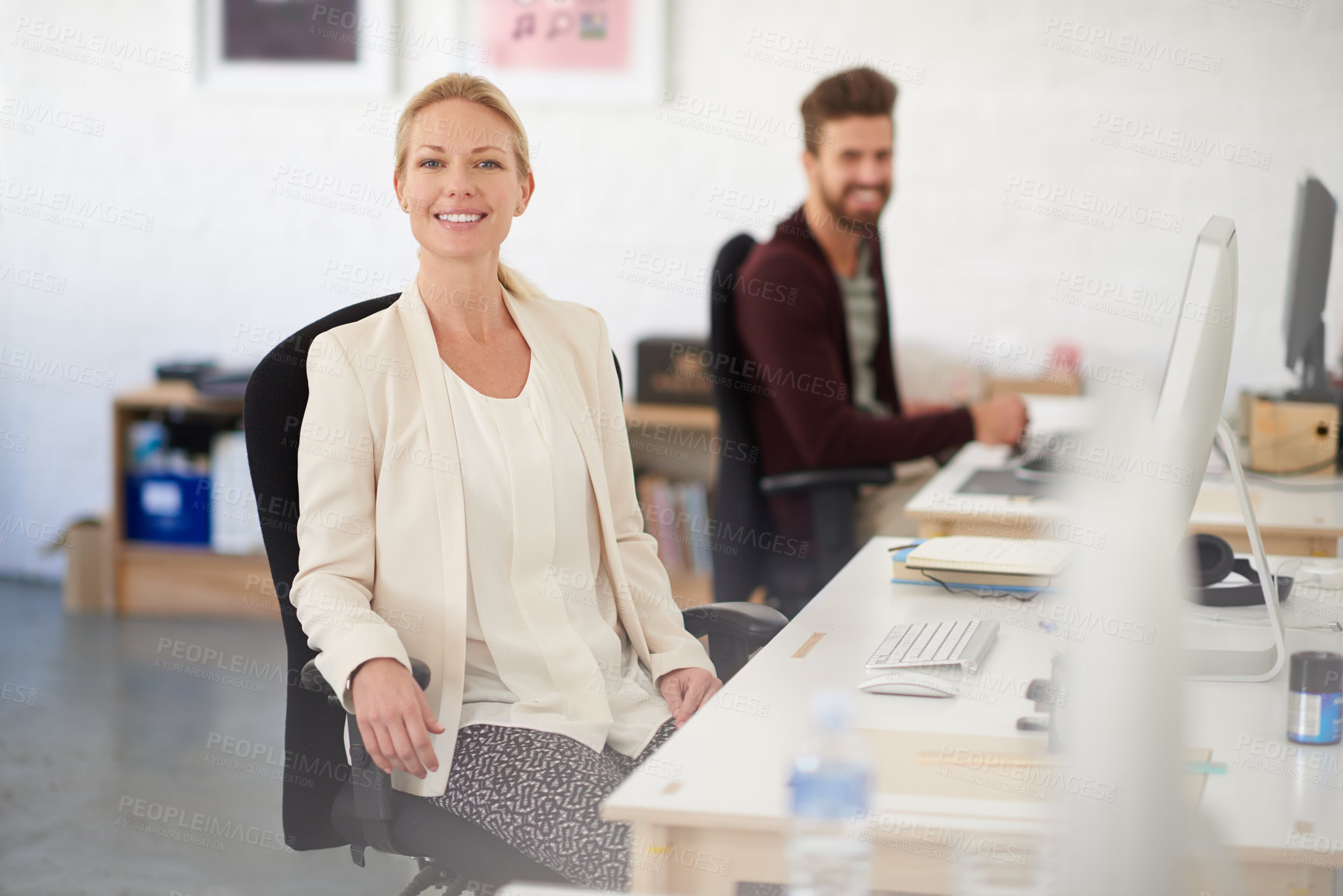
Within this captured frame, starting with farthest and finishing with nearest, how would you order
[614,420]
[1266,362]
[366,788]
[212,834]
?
[1266,362]
[212,834]
[614,420]
[366,788]

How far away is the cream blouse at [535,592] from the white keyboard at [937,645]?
321mm

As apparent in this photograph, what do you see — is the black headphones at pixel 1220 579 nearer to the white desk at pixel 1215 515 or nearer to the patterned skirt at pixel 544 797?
the white desk at pixel 1215 515

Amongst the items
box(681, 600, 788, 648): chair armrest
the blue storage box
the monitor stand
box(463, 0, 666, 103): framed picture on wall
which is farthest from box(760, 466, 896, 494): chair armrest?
the blue storage box

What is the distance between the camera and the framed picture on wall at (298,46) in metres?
4.29

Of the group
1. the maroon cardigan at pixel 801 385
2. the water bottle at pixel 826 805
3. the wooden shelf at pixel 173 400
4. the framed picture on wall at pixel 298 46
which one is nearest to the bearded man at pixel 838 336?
the maroon cardigan at pixel 801 385

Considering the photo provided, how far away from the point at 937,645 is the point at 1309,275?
1.62 meters

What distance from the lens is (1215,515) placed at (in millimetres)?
2342

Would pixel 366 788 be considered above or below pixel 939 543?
below

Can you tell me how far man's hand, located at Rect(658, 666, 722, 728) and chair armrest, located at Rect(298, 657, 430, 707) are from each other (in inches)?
13.6

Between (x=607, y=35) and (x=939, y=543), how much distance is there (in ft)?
8.81

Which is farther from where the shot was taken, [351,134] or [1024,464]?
[351,134]

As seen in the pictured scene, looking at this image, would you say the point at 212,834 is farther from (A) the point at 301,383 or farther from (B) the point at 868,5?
(B) the point at 868,5

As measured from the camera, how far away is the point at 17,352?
4668mm

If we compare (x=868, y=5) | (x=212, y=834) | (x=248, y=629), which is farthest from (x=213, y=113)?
(x=212, y=834)
